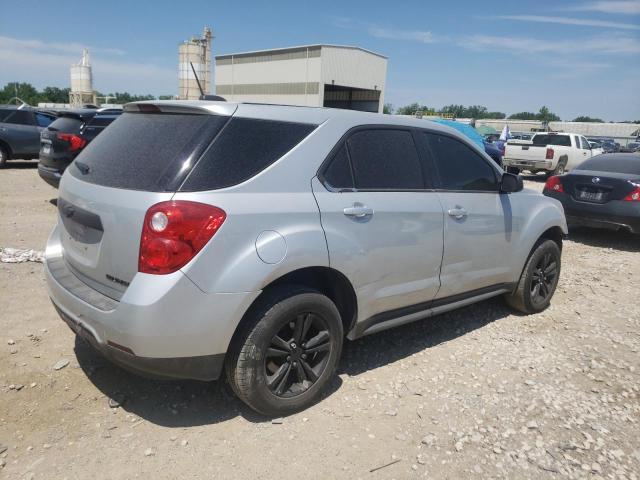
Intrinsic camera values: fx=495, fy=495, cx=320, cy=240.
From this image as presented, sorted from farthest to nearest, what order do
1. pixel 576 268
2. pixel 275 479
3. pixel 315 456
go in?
Result: pixel 576 268, pixel 315 456, pixel 275 479

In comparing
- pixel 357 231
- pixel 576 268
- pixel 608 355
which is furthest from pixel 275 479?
pixel 576 268

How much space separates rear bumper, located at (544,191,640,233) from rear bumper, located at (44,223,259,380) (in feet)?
24.6

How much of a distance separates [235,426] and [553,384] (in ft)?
7.43

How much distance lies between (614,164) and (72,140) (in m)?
9.35

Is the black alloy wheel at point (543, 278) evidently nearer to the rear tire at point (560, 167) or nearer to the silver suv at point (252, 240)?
the silver suv at point (252, 240)

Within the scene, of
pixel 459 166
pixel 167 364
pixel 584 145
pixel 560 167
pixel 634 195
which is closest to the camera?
pixel 167 364

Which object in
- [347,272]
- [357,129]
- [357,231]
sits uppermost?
[357,129]

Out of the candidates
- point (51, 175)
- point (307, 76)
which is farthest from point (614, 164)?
point (307, 76)

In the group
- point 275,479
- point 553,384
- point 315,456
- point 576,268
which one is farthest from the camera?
point 576,268

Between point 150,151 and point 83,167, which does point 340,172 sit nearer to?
point 150,151

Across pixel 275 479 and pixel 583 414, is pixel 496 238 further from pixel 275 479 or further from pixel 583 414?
pixel 275 479

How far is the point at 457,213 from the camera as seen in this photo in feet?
12.1

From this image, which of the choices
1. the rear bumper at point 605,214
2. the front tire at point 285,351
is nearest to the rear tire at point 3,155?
the front tire at point 285,351

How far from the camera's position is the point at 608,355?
160 inches
